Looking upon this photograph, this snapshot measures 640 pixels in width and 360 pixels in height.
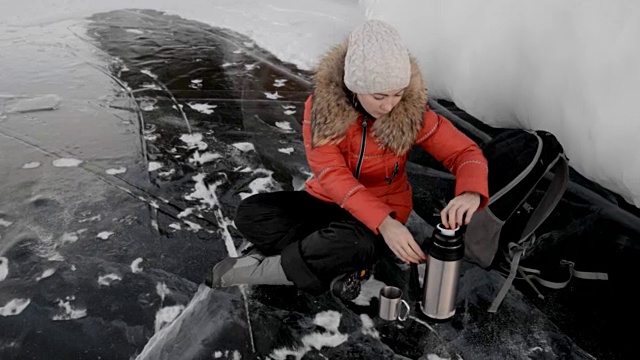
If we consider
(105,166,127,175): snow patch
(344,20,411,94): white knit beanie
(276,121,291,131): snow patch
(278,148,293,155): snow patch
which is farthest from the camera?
(276,121,291,131): snow patch

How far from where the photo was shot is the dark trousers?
2.19 metres

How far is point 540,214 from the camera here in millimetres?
2373

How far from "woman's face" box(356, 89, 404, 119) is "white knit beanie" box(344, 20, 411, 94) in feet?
0.15

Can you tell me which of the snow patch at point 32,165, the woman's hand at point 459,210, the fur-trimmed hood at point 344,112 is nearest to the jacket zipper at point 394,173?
the fur-trimmed hood at point 344,112

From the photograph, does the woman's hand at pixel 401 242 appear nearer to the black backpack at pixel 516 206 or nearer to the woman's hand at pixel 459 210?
the woman's hand at pixel 459 210

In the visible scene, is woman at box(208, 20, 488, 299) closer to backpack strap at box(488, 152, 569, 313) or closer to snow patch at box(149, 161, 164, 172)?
backpack strap at box(488, 152, 569, 313)

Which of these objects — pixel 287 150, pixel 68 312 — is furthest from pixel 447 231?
pixel 287 150

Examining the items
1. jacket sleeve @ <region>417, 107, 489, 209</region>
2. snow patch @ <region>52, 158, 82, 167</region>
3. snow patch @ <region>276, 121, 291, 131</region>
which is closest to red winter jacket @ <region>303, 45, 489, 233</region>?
jacket sleeve @ <region>417, 107, 489, 209</region>

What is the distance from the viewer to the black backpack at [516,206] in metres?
2.35

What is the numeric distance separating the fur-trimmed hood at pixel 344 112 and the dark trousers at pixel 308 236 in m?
0.36

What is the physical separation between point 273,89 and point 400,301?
3.32m

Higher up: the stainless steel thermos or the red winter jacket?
the red winter jacket

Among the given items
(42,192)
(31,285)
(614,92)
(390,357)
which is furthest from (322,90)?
(42,192)

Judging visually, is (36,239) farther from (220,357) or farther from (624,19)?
(624,19)
